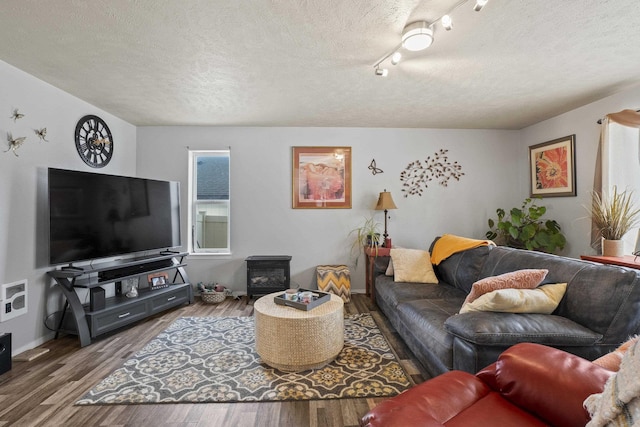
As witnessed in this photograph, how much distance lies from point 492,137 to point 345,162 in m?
2.24

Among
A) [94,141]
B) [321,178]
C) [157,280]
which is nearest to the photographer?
[94,141]

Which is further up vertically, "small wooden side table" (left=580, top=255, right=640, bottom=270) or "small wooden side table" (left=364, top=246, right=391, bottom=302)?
"small wooden side table" (left=580, top=255, right=640, bottom=270)

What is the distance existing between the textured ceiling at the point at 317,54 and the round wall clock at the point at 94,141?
27 centimetres

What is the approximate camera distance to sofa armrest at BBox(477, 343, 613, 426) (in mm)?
989

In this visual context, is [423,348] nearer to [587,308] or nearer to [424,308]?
[424,308]

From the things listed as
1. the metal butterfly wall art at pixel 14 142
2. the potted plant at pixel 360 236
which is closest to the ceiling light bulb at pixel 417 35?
the potted plant at pixel 360 236

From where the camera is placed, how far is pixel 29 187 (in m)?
2.56

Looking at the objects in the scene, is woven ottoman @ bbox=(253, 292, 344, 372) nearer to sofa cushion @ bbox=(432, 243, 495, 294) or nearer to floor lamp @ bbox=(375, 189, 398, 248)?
sofa cushion @ bbox=(432, 243, 495, 294)

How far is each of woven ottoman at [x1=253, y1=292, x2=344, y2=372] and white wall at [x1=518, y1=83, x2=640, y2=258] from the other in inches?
125

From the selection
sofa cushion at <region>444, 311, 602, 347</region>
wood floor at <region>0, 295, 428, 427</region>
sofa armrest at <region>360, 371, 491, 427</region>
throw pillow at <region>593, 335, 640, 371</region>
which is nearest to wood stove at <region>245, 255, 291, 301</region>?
wood floor at <region>0, 295, 428, 427</region>

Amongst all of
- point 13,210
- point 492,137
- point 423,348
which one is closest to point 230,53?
point 13,210

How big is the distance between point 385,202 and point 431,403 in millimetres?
3013

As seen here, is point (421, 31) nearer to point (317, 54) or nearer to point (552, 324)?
point (317, 54)

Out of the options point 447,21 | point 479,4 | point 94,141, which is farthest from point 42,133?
point 479,4
